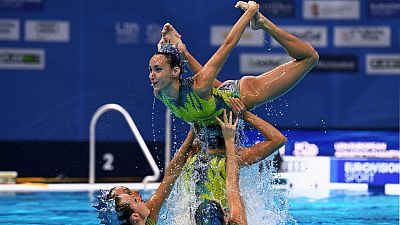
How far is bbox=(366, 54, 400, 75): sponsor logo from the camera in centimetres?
1110

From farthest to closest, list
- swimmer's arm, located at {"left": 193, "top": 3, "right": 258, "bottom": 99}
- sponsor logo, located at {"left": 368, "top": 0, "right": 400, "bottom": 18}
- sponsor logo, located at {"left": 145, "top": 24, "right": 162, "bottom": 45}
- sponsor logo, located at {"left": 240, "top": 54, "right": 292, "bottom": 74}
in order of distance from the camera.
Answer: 1. sponsor logo, located at {"left": 368, "top": 0, "right": 400, "bottom": 18}
2. sponsor logo, located at {"left": 240, "top": 54, "right": 292, "bottom": 74}
3. sponsor logo, located at {"left": 145, "top": 24, "right": 162, "bottom": 45}
4. swimmer's arm, located at {"left": 193, "top": 3, "right": 258, "bottom": 99}

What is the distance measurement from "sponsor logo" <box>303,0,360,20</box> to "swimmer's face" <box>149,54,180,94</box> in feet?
20.5

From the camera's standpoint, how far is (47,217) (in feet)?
24.8

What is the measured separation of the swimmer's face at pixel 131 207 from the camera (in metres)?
4.76

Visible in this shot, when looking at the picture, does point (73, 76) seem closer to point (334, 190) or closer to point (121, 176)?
point (121, 176)

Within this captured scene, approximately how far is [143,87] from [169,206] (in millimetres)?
5305

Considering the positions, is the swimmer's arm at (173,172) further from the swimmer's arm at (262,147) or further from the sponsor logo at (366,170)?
the sponsor logo at (366,170)

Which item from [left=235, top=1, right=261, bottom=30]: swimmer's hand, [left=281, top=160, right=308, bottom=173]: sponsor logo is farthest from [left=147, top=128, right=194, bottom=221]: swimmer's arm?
[left=281, top=160, right=308, bottom=173]: sponsor logo

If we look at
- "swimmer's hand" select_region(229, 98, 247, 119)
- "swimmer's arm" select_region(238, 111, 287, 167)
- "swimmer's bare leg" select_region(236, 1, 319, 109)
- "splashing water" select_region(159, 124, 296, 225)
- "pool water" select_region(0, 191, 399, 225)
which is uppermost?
"swimmer's bare leg" select_region(236, 1, 319, 109)

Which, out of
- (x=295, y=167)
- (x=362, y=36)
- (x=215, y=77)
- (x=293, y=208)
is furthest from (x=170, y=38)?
(x=362, y=36)

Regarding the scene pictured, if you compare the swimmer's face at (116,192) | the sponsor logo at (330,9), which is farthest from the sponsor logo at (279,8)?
A: the swimmer's face at (116,192)

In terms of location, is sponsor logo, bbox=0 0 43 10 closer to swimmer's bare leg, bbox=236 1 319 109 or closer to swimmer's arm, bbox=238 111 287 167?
swimmer's bare leg, bbox=236 1 319 109

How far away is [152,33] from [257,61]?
1.33 meters

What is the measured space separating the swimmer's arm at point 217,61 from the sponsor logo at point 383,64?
6307 mm
